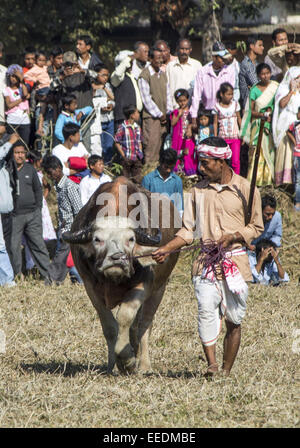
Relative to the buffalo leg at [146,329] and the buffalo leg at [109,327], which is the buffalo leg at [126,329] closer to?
the buffalo leg at [109,327]

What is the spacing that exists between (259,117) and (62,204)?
341 cm

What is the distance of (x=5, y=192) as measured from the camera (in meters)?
11.6

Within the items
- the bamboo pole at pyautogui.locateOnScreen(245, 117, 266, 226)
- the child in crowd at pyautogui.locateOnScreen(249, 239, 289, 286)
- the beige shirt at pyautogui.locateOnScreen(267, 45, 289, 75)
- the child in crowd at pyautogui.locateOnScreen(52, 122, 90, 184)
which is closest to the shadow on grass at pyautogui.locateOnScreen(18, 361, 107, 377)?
the bamboo pole at pyautogui.locateOnScreen(245, 117, 266, 226)

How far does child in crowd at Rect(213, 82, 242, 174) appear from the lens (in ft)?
42.0

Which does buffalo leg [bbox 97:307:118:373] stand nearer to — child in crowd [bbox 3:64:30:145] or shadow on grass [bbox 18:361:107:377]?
shadow on grass [bbox 18:361:107:377]

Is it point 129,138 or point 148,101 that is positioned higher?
point 148,101

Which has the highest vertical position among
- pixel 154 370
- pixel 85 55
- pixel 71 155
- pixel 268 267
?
pixel 85 55

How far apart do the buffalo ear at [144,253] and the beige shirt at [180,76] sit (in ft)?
21.8

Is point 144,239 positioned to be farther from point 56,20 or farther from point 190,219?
point 56,20

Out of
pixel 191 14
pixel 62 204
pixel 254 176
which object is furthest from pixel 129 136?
pixel 254 176

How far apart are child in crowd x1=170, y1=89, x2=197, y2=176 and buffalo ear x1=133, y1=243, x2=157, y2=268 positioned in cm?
620

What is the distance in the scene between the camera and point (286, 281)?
38.5 feet

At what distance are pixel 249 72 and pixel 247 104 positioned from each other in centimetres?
58
